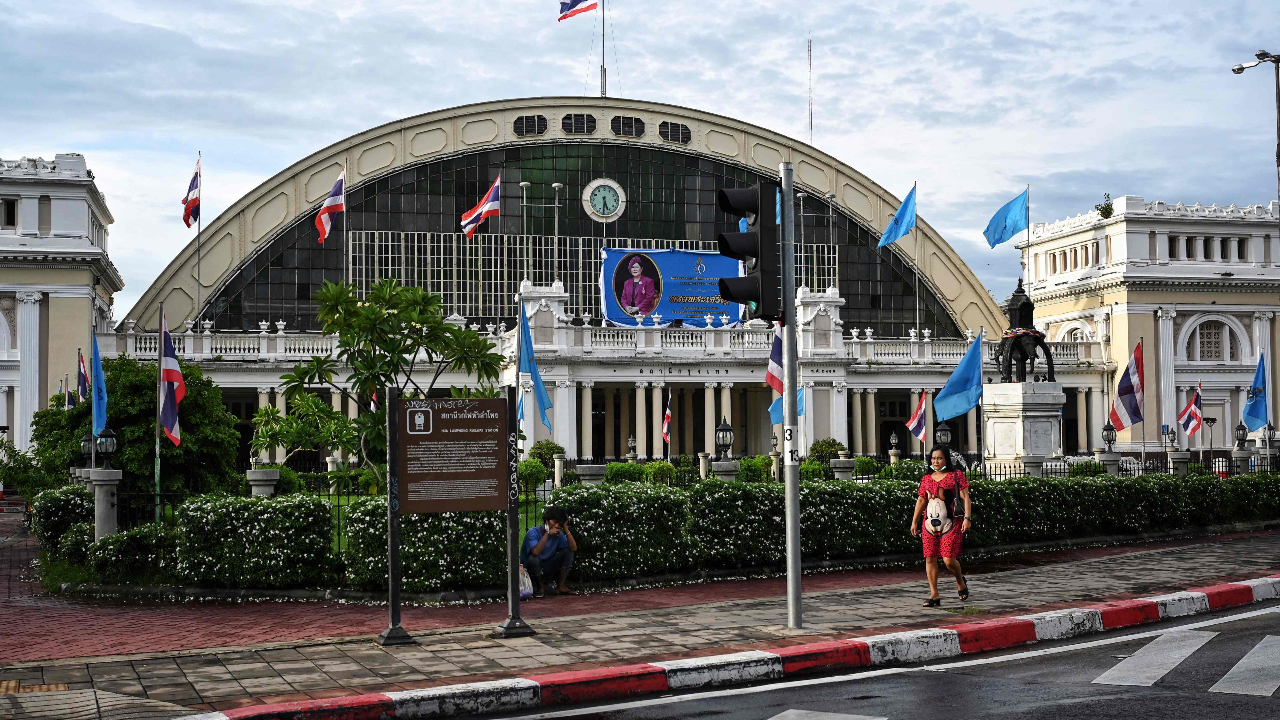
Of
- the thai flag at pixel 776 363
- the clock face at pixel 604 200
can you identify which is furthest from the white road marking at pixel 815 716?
the clock face at pixel 604 200

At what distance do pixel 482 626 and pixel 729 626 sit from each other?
9.47 feet

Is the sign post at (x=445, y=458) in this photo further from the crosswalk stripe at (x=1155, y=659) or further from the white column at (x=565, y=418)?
the white column at (x=565, y=418)

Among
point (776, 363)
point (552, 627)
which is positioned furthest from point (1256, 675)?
point (776, 363)

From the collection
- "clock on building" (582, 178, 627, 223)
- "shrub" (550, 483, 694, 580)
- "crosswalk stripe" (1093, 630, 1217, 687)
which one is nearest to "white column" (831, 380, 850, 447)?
"clock on building" (582, 178, 627, 223)

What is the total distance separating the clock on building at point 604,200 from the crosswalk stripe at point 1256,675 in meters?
56.5

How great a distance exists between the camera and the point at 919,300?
71250 millimetres

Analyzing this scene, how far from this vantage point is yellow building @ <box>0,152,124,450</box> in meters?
54.2

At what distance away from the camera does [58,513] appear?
20984mm

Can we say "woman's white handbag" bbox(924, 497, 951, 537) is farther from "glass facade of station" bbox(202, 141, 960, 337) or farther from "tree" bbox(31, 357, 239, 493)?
"glass facade of station" bbox(202, 141, 960, 337)

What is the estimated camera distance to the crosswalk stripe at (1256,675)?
10.1m

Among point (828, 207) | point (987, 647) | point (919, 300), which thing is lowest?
point (987, 647)

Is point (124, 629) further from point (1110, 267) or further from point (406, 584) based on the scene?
point (1110, 267)

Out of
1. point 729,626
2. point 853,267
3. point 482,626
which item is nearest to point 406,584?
point 482,626

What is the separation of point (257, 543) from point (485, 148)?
5132 centimetres
